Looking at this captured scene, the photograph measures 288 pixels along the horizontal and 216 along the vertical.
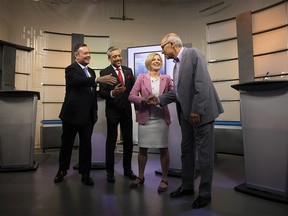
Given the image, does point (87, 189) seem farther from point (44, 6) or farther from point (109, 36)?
point (44, 6)

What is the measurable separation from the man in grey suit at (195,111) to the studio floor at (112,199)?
6.6 inches

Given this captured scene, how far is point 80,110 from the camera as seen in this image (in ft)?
8.07

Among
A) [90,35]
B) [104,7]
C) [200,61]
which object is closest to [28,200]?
[200,61]

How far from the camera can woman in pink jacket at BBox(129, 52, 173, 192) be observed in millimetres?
2301

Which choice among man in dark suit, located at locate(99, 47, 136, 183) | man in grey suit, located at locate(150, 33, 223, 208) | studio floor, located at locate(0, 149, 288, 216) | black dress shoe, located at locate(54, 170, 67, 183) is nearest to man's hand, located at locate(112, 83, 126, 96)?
man in dark suit, located at locate(99, 47, 136, 183)

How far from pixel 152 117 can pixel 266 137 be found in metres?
0.99

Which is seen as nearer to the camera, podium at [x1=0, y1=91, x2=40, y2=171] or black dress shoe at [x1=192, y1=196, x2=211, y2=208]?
black dress shoe at [x1=192, y1=196, x2=211, y2=208]

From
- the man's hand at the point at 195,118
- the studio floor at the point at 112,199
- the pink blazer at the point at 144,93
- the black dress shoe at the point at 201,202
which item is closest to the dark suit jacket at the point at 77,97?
the pink blazer at the point at 144,93

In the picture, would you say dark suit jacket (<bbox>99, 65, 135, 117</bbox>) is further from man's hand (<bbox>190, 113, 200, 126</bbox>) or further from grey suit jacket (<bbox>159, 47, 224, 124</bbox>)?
man's hand (<bbox>190, 113, 200, 126</bbox>)

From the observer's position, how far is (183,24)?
5324mm

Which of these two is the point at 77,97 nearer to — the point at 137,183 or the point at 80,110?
the point at 80,110

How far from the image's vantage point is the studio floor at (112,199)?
1755 millimetres

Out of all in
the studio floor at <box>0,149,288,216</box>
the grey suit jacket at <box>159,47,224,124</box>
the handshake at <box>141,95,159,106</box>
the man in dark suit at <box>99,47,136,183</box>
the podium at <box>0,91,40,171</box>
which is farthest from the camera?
the podium at <box>0,91,40,171</box>

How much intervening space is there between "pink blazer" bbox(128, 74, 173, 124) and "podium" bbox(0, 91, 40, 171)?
141 cm
